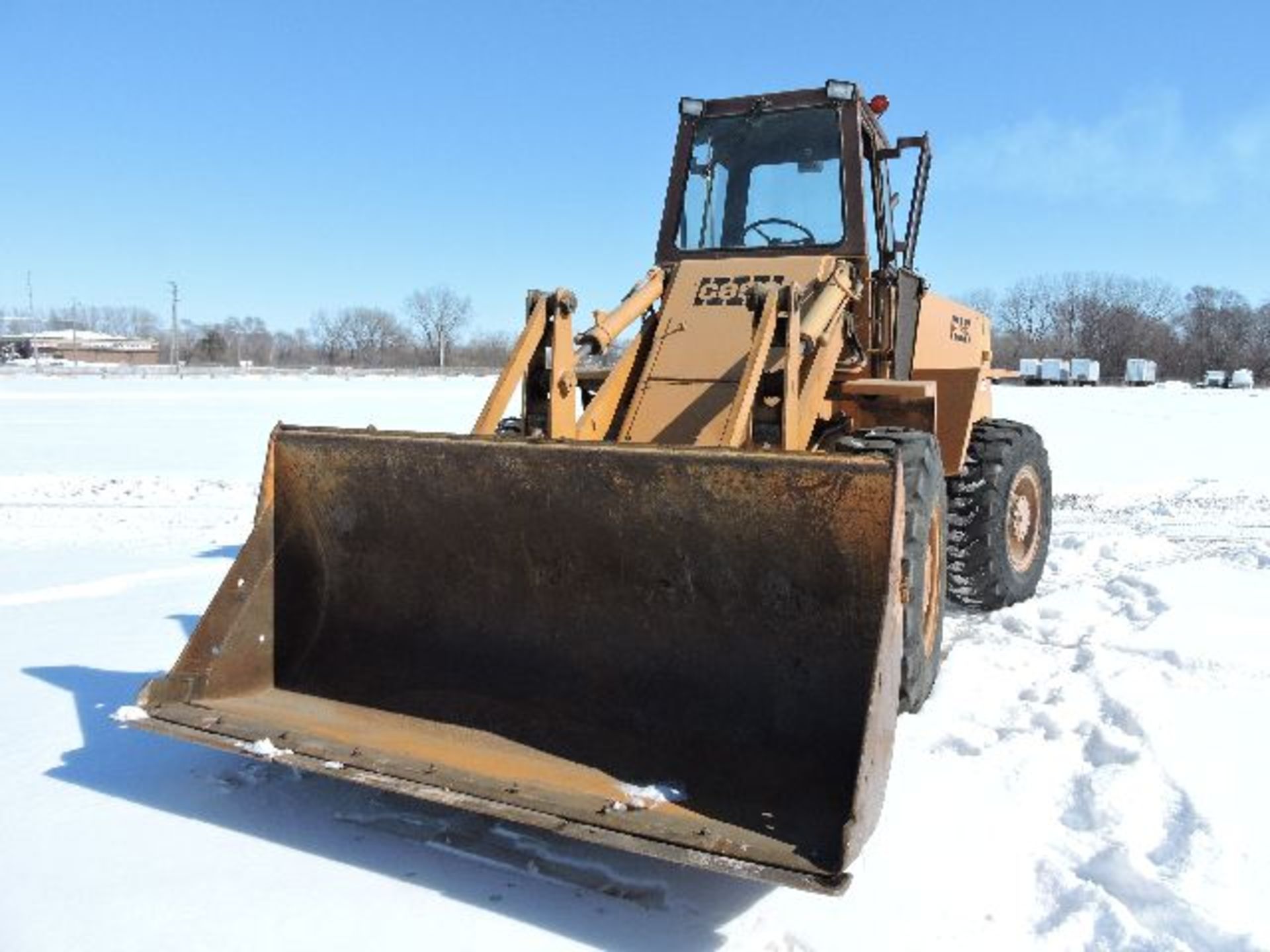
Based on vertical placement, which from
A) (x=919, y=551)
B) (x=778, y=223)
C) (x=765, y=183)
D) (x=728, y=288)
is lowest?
(x=919, y=551)

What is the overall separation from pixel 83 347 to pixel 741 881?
104099 mm

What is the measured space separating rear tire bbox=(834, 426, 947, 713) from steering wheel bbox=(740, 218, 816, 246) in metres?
1.47

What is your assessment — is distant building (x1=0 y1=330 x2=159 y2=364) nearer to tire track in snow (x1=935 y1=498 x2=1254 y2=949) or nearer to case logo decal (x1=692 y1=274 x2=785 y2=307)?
case logo decal (x1=692 y1=274 x2=785 y2=307)

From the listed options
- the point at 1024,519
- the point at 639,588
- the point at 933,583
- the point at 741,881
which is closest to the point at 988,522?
→ the point at 1024,519

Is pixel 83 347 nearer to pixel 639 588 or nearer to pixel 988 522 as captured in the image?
pixel 988 522

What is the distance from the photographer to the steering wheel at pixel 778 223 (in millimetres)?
5477

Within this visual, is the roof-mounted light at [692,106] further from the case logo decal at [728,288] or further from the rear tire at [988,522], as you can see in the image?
the rear tire at [988,522]

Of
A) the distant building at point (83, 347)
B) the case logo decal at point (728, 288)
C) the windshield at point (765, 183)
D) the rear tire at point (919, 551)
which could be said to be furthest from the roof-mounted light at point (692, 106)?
the distant building at point (83, 347)

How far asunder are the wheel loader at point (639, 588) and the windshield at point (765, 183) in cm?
5

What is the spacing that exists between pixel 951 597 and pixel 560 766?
3.39 m

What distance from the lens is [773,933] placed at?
8.80ft

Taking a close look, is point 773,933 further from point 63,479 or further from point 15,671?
point 63,479

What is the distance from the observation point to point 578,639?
372 cm

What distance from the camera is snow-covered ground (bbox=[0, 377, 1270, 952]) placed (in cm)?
268
